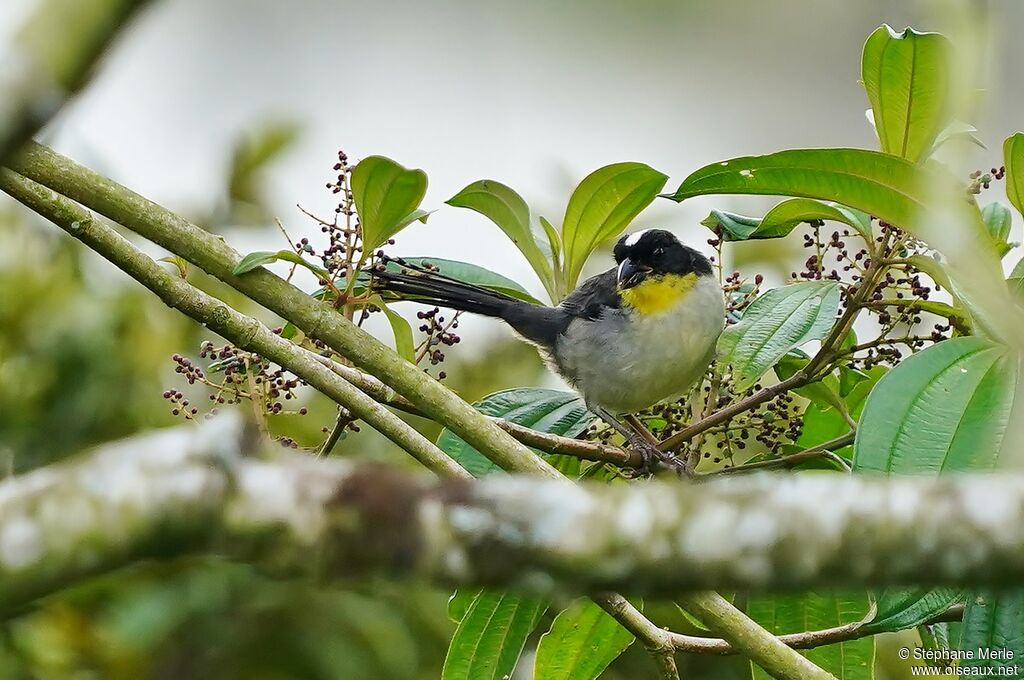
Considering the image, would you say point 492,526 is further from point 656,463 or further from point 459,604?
point 459,604

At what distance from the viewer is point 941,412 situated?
146 centimetres

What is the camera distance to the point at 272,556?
0.71 m

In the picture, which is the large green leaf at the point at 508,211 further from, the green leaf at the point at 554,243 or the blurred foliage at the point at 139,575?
the blurred foliage at the point at 139,575

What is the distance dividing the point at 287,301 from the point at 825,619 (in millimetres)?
1148

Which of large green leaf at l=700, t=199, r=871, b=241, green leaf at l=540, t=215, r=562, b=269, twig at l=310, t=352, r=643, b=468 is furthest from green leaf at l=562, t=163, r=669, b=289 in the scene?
twig at l=310, t=352, r=643, b=468

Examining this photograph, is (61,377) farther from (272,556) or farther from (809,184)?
(272,556)

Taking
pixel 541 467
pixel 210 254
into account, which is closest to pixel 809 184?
pixel 541 467

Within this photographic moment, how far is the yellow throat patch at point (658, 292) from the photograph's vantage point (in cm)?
333

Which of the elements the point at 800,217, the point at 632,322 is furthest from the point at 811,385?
the point at 632,322

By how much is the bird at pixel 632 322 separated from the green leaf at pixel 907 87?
3.58 ft

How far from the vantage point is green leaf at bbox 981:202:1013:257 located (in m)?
1.81

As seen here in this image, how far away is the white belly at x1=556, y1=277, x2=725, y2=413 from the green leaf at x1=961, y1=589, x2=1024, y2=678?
132 centimetres

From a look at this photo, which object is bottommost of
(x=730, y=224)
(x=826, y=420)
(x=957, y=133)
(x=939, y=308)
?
(x=826, y=420)

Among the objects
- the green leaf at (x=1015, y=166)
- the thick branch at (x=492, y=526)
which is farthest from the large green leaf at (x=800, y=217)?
the thick branch at (x=492, y=526)
